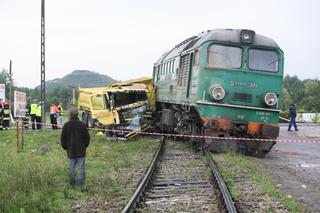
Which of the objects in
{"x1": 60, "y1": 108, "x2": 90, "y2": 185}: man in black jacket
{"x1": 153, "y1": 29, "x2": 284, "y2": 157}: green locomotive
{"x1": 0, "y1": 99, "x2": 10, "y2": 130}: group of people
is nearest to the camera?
{"x1": 60, "y1": 108, "x2": 90, "y2": 185}: man in black jacket

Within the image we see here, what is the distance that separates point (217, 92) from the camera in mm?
13617

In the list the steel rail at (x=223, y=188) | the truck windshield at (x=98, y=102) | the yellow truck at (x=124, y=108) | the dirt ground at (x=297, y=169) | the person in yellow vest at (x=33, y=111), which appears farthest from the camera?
the person in yellow vest at (x=33, y=111)

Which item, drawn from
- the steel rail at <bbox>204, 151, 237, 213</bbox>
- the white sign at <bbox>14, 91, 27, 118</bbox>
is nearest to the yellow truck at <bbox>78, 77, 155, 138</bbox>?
the white sign at <bbox>14, 91, 27, 118</bbox>

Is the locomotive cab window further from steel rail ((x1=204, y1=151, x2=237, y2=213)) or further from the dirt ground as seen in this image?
steel rail ((x1=204, y1=151, x2=237, y2=213))

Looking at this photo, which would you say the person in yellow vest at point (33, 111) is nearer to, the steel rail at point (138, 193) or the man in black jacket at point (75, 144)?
the steel rail at point (138, 193)

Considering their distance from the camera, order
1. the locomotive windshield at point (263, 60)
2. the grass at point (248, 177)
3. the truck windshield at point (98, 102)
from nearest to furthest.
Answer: the grass at point (248, 177) → the locomotive windshield at point (263, 60) → the truck windshield at point (98, 102)

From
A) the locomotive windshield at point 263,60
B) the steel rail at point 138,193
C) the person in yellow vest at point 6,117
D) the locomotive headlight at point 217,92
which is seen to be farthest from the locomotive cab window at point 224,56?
the person in yellow vest at point 6,117

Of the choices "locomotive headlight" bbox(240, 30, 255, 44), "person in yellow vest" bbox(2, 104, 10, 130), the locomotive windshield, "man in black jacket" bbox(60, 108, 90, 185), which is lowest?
"person in yellow vest" bbox(2, 104, 10, 130)

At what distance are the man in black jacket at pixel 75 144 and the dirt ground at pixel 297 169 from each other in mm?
3869

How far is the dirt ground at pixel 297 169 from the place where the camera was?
8898 mm

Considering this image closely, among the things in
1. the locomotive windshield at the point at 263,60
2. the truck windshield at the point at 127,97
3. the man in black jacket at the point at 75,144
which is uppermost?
the locomotive windshield at the point at 263,60

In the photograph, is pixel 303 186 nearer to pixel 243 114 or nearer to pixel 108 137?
pixel 243 114

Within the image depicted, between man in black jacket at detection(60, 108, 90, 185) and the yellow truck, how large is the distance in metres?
8.68

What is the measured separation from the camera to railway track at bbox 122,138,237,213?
7.59 meters
